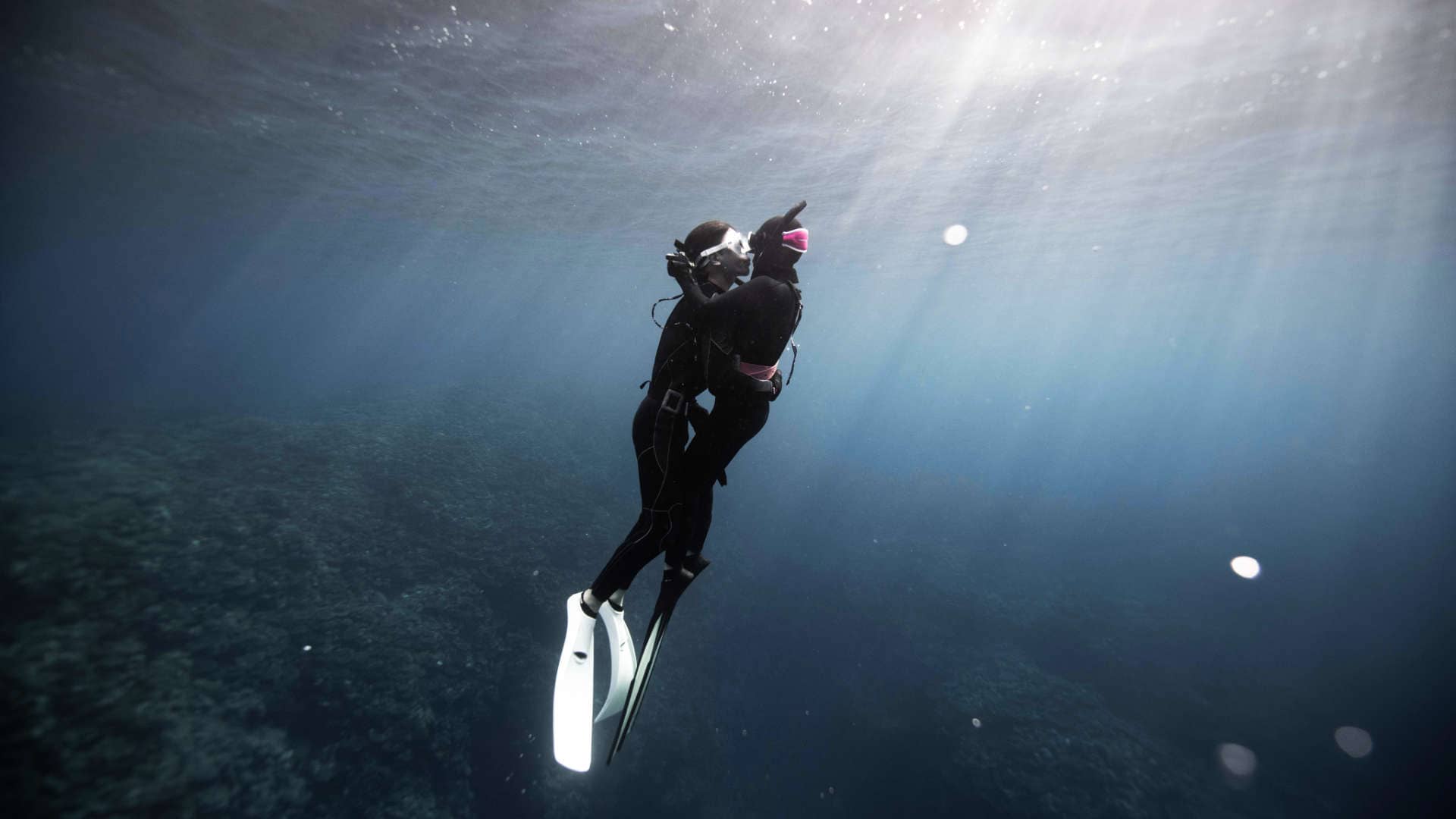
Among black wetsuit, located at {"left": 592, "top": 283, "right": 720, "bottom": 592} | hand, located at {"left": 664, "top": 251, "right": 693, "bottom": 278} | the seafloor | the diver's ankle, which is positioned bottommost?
the seafloor

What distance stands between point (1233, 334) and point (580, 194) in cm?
8770

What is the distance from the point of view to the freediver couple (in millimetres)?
2771

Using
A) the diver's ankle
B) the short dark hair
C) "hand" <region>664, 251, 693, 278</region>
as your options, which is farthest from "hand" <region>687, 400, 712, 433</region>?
the diver's ankle

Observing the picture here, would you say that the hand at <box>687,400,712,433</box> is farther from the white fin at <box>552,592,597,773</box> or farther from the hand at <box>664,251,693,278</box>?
the white fin at <box>552,592,597,773</box>

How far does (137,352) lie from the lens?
153 ft

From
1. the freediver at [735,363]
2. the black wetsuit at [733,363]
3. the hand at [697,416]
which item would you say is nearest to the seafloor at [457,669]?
the freediver at [735,363]

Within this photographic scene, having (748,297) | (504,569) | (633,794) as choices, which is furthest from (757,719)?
(748,297)

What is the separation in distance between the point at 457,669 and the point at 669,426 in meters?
8.46

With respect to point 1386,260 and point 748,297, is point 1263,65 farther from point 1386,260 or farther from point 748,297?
point 1386,260

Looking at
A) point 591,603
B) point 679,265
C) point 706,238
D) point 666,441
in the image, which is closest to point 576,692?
point 591,603

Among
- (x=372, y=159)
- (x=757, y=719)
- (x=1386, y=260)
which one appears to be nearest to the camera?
(x=757, y=719)

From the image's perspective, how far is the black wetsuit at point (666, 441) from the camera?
296cm

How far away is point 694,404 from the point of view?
314cm

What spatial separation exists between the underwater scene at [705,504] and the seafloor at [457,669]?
76 millimetres
